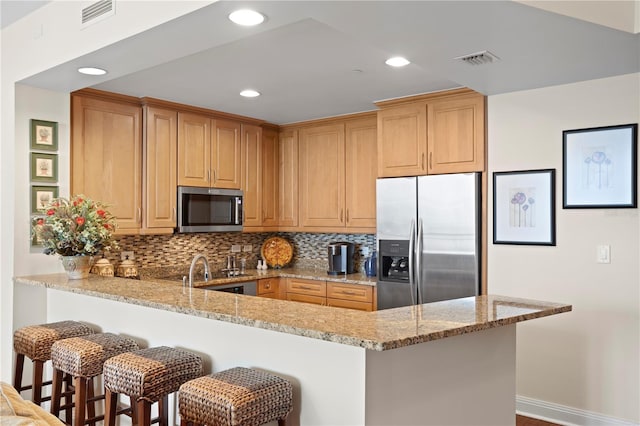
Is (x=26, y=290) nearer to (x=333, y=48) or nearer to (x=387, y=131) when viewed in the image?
(x=333, y=48)

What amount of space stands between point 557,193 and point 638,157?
54 cm

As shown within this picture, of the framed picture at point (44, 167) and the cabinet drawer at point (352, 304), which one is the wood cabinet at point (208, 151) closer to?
the framed picture at point (44, 167)

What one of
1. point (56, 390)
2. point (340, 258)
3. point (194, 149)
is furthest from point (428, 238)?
point (56, 390)

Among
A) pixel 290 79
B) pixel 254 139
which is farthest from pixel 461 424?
pixel 254 139

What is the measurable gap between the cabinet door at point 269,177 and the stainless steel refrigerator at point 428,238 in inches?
60.6

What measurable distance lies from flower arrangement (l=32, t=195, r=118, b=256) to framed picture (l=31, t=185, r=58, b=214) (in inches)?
11.3

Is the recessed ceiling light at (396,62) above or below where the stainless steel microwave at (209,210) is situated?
above

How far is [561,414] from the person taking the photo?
11.7 ft

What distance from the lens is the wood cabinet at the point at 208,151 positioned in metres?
4.90

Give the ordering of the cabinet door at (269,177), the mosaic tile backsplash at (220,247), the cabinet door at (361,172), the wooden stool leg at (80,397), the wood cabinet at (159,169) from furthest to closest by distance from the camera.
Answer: the cabinet door at (269,177) → the cabinet door at (361,172) → the mosaic tile backsplash at (220,247) → the wood cabinet at (159,169) → the wooden stool leg at (80,397)

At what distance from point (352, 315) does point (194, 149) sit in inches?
129

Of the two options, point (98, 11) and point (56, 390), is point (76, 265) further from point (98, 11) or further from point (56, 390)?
point (98, 11)

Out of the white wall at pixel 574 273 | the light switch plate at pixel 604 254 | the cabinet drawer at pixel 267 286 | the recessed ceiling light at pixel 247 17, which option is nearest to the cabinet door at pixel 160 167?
the cabinet drawer at pixel 267 286

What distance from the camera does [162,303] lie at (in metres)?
2.46
